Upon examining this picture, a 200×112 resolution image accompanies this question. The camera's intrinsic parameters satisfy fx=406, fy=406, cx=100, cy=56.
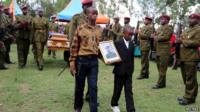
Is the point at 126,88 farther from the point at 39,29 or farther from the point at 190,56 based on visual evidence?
the point at 39,29

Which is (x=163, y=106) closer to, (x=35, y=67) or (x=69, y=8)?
(x=35, y=67)

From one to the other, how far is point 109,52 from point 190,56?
2305 millimetres

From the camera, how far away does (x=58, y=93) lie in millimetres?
10344

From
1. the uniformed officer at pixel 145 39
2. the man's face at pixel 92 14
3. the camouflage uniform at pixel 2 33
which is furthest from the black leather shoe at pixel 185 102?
the camouflage uniform at pixel 2 33

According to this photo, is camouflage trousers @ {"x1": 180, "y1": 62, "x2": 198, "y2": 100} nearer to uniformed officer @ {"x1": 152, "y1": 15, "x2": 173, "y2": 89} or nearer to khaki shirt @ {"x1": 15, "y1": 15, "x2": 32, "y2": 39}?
uniformed officer @ {"x1": 152, "y1": 15, "x2": 173, "y2": 89}

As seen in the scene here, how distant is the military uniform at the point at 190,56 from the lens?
9219 mm

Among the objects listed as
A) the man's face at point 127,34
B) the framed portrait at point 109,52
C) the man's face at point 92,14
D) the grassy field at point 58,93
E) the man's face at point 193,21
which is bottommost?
the grassy field at point 58,93

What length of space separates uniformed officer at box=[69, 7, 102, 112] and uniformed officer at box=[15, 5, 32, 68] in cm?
686

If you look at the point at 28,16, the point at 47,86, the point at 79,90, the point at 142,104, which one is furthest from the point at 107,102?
the point at 28,16

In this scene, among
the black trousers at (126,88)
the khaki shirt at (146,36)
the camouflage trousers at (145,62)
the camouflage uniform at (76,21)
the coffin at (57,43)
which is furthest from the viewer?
the coffin at (57,43)

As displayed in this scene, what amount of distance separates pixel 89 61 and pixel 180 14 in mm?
21463

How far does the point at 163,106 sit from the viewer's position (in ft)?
30.3

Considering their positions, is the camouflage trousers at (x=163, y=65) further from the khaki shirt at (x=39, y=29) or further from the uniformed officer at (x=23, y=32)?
the uniformed officer at (x=23, y=32)

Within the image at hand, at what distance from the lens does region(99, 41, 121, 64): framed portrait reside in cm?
798
